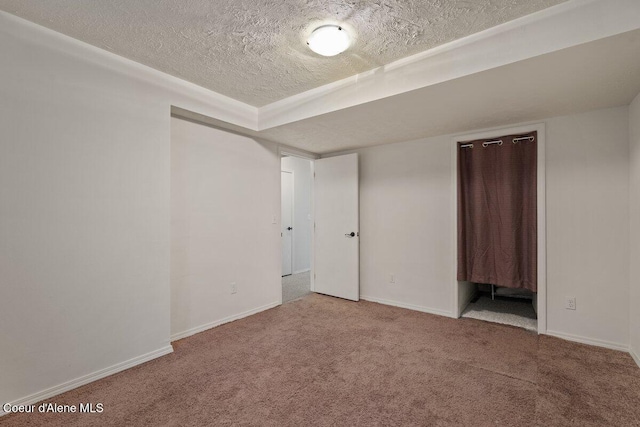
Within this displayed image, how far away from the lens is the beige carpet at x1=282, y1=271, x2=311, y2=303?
445 cm

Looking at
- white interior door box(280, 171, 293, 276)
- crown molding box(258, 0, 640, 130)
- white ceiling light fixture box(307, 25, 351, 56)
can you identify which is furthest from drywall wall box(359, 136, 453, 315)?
white ceiling light fixture box(307, 25, 351, 56)

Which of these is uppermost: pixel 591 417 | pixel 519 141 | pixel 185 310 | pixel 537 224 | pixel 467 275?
pixel 519 141

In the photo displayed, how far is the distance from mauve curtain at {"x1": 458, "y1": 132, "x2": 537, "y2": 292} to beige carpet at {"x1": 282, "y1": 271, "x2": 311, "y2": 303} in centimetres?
225

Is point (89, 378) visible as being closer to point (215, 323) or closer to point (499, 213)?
point (215, 323)

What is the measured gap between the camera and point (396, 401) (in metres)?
1.96

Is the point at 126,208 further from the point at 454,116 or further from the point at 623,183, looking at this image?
the point at 623,183

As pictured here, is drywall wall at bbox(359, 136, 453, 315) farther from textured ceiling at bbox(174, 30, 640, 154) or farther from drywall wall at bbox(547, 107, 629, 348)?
drywall wall at bbox(547, 107, 629, 348)

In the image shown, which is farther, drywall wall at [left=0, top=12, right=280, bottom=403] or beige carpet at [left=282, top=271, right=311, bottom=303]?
beige carpet at [left=282, top=271, right=311, bottom=303]

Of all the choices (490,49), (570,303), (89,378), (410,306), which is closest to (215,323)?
(89,378)

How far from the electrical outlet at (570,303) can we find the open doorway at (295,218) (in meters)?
3.74

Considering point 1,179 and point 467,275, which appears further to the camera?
point 467,275

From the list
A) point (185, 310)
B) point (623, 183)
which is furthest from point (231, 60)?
point (623, 183)

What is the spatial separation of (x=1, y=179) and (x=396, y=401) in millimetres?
2822

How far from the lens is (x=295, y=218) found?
6.08m
